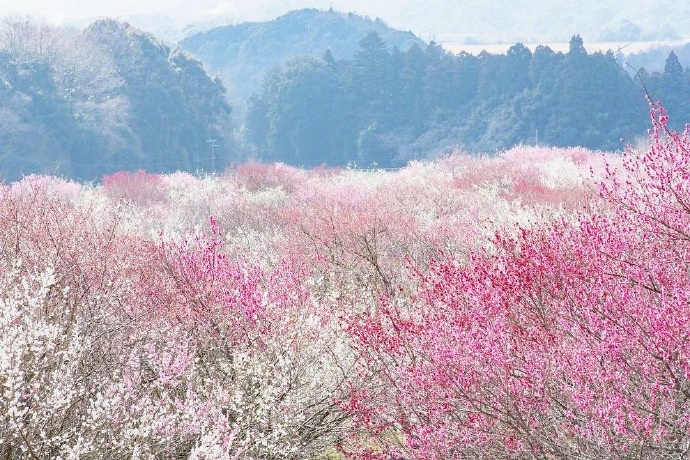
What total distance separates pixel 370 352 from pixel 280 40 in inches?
4017

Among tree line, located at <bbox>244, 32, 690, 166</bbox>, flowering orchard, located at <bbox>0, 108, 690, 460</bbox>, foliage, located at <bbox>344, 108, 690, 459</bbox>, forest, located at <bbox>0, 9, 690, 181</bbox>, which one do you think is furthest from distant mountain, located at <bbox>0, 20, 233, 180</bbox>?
foliage, located at <bbox>344, 108, 690, 459</bbox>

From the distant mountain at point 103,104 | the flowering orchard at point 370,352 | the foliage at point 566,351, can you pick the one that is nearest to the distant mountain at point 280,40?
the distant mountain at point 103,104

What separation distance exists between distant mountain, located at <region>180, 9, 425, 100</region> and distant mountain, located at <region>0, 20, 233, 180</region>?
137ft

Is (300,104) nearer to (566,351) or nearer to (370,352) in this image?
(370,352)

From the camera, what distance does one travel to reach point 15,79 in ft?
160

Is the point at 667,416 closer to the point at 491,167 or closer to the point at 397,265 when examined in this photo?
the point at 397,265

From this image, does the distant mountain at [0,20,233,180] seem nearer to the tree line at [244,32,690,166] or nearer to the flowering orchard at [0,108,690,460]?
the tree line at [244,32,690,166]

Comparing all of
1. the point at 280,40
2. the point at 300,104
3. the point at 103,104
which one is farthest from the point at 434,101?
the point at 280,40

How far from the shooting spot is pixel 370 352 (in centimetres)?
773

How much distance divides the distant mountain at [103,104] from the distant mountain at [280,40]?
137ft

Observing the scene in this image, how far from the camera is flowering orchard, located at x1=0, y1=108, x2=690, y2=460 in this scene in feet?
17.3

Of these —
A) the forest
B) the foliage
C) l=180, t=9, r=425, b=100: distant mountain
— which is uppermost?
l=180, t=9, r=425, b=100: distant mountain

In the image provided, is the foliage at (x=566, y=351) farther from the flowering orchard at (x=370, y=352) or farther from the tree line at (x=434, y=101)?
the tree line at (x=434, y=101)

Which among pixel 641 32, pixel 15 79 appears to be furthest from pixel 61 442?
pixel 641 32
